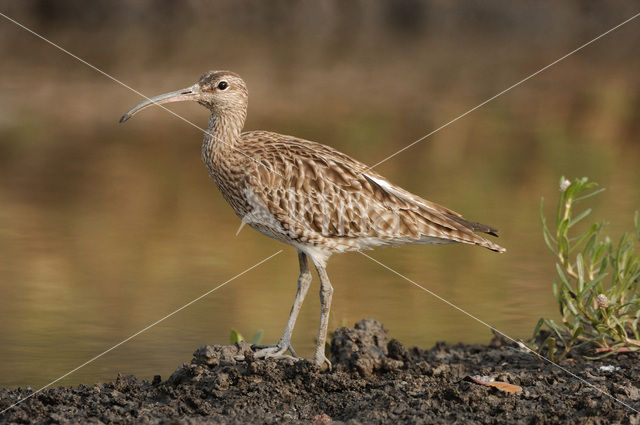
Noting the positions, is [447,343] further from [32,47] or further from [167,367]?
[32,47]

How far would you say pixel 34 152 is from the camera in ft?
49.1

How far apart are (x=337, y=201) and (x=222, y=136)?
35.6 inches

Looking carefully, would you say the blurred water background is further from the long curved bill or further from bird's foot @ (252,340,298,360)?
the long curved bill

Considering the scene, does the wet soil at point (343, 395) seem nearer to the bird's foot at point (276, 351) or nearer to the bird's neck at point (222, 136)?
the bird's foot at point (276, 351)

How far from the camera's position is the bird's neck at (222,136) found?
6969 mm

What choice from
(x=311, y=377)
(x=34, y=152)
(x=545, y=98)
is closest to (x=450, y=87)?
(x=545, y=98)

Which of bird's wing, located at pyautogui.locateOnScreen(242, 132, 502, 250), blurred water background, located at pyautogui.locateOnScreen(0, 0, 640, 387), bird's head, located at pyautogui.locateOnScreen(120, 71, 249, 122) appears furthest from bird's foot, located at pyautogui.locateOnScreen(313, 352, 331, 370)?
bird's head, located at pyautogui.locateOnScreen(120, 71, 249, 122)

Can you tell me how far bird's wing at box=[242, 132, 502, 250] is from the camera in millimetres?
6809

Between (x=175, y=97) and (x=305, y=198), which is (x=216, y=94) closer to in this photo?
(x=175, y=97)

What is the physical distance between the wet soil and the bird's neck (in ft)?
4.31

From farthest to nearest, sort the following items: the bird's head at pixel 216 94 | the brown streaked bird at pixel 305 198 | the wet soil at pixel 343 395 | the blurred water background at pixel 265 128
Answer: the blurred water background at pixel 265 128, the bird's head at pixel 216 94, the brown streaked bird at pixel 305 198, the wet soil at pixel 343 395

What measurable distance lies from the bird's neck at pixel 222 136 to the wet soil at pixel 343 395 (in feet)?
4.31

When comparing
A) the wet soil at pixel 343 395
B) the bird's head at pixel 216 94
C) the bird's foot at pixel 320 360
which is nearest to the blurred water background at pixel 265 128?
the bird's foot at pixel 320 360

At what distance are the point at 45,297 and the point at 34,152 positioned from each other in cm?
666
